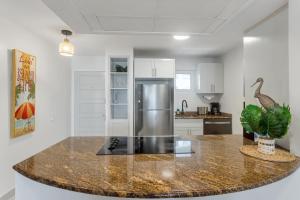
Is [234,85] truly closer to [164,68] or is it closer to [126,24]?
[164,68]

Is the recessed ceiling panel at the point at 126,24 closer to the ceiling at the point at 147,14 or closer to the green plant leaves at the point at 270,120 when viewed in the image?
the ceiling at the point at 147,14

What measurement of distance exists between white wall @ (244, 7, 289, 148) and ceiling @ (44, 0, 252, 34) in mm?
659

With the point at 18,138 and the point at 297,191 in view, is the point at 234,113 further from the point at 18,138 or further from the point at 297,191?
the point at 18,138

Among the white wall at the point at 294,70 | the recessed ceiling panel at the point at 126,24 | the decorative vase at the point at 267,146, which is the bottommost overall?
the decorative vase at the point at 267,146

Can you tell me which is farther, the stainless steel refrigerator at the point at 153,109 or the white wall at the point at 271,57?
the stainless steel refrigerator at the point at 153,109

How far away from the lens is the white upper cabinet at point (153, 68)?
4066 millimetres

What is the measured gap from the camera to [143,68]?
4.08 metres

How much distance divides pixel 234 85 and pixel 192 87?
1043mm

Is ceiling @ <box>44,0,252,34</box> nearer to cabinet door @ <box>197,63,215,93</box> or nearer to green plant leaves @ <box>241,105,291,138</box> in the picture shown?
green plant leaves @ <box>241,105,291,138</box>

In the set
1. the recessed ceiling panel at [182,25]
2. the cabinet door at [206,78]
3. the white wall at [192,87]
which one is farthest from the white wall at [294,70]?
the white wall at [192,87]

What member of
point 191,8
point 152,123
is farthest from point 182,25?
point 152,123

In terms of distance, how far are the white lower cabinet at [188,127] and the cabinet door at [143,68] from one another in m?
1.09

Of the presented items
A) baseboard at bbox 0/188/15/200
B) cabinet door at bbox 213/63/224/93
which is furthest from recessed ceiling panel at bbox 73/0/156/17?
cabinet door at bbox 213/63/224/93

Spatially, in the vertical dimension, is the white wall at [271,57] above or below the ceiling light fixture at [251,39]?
below
